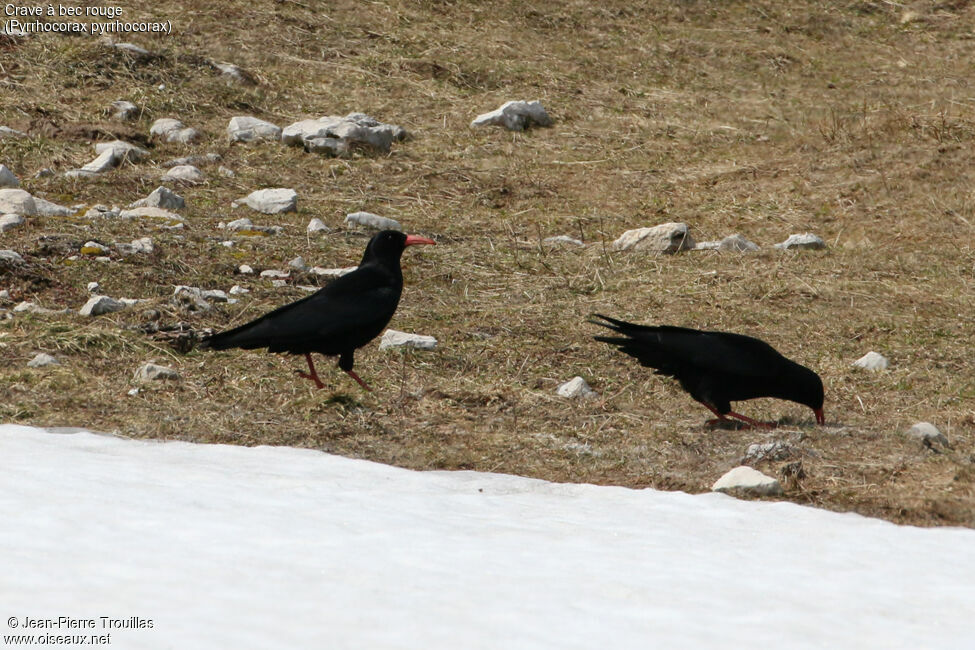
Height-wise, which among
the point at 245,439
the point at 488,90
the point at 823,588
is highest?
the point at 823,588

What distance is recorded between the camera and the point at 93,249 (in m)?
8.81

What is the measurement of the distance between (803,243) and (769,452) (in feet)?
16.7

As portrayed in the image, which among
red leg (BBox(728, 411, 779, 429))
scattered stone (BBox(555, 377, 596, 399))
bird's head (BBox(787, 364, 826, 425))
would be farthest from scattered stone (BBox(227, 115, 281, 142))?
bird's head (BBox(787, 364, 826, 425))

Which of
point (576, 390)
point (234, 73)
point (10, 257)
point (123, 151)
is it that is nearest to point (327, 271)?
point (10, 257)

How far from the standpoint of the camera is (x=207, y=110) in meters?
13.2

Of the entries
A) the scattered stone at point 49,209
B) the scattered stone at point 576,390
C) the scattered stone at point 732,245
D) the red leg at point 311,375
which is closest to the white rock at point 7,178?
the scattered stone at point 49,209

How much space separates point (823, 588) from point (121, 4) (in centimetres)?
1356

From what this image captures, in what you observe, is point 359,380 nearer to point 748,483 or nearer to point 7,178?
point 748,483

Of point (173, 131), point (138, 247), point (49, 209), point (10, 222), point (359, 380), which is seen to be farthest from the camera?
point (173, 131)

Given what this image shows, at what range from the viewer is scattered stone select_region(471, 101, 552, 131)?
1377 cm

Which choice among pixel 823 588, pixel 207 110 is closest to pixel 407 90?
pixel 207 110

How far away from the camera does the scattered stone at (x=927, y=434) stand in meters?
6.10

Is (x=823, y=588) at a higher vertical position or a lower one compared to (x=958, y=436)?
higher

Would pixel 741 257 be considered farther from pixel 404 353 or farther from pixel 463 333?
pixel 404 353
